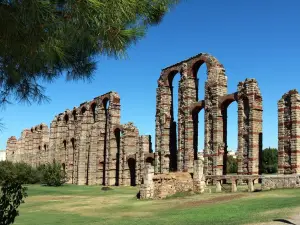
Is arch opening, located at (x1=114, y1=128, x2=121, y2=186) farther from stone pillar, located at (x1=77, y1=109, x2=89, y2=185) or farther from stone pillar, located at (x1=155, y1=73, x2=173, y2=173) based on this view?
stone pillar, located at (x1=155, y1=73, x2=173, y2=173)

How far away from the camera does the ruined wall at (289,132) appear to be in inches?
1004

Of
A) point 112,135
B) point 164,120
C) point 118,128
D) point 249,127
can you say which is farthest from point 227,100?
point 112,135

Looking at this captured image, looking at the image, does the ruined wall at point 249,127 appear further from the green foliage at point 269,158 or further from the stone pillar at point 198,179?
the green foliage at point 269,158

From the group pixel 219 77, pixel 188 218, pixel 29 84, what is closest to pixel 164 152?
pixel 219 77

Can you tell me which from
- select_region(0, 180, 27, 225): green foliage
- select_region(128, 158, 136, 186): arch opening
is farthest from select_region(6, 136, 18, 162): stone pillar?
select_region(0, 180, 27, 225): green foliage

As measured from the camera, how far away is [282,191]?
18.4 meters

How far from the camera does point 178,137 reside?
34.0 metres

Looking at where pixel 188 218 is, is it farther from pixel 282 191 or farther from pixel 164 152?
pixel 164 152

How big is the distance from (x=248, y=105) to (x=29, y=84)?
2143 centimetres

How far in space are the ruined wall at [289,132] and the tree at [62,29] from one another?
62.7 ft

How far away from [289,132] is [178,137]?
398 inches

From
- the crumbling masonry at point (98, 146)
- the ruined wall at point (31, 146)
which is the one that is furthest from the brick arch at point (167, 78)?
the ruined wall at point (31, 146)

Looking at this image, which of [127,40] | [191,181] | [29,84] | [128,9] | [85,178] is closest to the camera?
[128,9]

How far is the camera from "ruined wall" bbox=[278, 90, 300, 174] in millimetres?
25500
